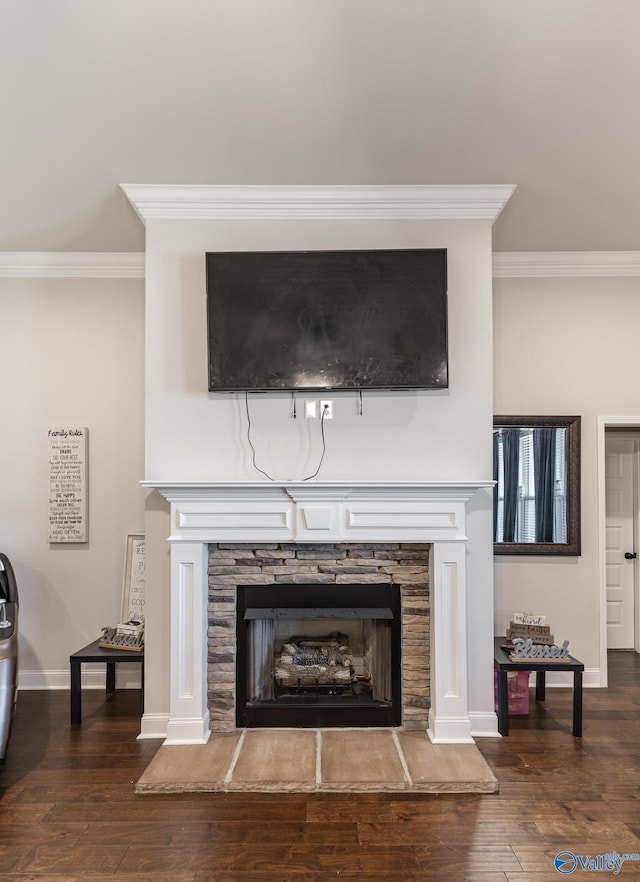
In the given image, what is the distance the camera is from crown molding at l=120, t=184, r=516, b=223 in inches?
119

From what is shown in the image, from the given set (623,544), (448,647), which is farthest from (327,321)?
(623,544)

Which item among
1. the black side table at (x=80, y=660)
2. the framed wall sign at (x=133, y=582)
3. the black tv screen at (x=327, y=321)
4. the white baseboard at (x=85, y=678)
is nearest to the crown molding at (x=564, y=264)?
the black tv screen at (x=327, y=321)

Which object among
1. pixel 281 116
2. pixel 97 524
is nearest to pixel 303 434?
pixel 281 116

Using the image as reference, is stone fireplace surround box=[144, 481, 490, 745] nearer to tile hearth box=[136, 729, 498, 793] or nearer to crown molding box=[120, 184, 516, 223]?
tile hearth box=[136, 729, 498, 793]

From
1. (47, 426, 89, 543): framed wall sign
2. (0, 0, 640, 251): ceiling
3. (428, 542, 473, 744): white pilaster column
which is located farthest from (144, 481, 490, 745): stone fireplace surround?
(0, 0, 640, 251): ceiling

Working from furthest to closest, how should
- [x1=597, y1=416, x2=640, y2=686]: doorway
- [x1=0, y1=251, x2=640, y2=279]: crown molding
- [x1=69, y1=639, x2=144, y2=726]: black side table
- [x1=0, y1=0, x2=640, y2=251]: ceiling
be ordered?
[x1=597, y1=416, x2=640, y2=686]: doorway, [x1=0, y1=251, x2=640, y2=279]: crown molding, [x1=69, y1=639, x2=144, y2=726]: black side table, [x1=0, y1=0, x2=640, y2=251]: ceiling

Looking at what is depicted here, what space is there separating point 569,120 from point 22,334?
3.45 metres

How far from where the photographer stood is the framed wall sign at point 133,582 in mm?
3750

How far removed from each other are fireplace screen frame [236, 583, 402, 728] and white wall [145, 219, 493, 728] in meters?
A: 0.40

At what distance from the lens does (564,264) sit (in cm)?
390

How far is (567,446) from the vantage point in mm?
3920

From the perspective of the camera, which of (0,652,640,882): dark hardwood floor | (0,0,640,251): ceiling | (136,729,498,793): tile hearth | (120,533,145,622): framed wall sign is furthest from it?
(120,533,145,622): framed wall sign

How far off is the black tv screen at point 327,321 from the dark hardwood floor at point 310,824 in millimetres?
1874

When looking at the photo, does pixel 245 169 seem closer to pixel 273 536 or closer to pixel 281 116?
pixel 281 116
